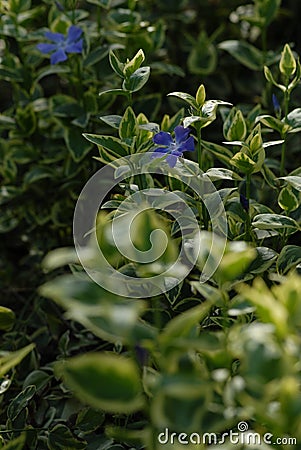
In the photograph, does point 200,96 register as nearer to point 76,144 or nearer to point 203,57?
point 76,144

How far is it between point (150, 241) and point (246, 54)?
1.15m

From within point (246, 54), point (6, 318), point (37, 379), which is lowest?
point (37, 379)

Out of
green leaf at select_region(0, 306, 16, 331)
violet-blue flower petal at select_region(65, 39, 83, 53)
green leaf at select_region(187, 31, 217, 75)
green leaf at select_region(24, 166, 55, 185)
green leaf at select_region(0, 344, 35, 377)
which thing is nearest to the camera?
green leaf at select_region(0, 344, 35, 377)

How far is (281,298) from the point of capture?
0.70 m

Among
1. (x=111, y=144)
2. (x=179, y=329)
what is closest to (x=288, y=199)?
Answer: (x=111, y=144)

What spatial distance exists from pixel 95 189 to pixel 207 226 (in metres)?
0.48

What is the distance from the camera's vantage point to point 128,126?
120cm

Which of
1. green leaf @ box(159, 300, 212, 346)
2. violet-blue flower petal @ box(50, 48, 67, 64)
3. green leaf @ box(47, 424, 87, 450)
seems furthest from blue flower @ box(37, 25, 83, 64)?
green leaf @ box(159, 300, 212, 346)

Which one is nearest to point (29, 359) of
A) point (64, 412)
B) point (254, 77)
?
point (64, 412)

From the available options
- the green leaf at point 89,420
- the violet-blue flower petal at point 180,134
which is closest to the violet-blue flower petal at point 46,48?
the violet-blue flower petal at point 180,134

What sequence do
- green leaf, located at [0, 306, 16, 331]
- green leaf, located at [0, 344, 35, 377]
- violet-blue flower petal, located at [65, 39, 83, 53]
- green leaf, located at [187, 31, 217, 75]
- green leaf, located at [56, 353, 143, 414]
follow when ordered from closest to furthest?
green leaf, located at [56, 353, 143, 414] → green leaf, located at [0, 344, 35, 377] → green leaf, located at [0, 306, 16, 331] → violet-blue flower petal, located at [65, 39, 83, 53] → green leaf, located at [187, 31, 217, 75]

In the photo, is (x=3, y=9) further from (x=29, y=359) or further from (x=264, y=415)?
(x=264, y=415)

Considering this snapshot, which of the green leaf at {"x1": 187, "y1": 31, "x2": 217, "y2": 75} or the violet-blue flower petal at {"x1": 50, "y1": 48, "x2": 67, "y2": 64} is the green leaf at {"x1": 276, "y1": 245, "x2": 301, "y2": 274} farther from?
the green leaf at {"x1": 187, "y1": 31, "x2": 217, "y2": 75}

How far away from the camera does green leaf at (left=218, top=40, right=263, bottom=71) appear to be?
1.81 m
